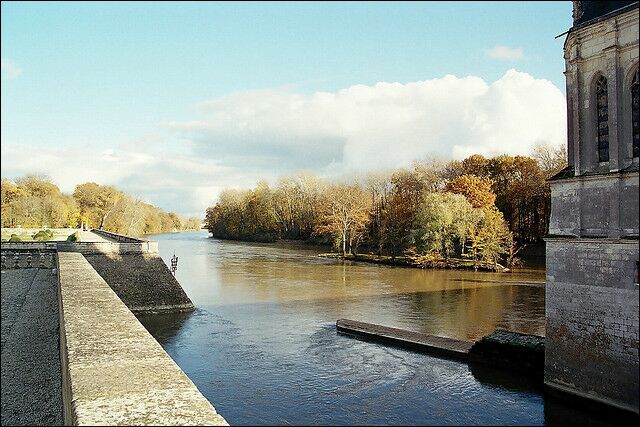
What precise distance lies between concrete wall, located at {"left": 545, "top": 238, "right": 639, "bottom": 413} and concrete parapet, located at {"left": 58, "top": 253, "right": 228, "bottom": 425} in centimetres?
775

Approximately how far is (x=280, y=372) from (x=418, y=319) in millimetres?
7507

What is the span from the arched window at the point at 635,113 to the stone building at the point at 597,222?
0.05 ft

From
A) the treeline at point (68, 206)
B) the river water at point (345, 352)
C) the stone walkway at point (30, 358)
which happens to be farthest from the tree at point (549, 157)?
the treeline at point (68, 206)

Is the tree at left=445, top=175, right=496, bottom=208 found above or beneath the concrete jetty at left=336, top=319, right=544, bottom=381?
above

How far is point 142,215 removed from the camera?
212ft

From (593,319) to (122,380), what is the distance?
28.0 ft

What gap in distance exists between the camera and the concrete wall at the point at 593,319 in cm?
924

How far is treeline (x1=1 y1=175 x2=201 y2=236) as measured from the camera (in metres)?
52.2

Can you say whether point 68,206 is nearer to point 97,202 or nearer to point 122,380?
point 97,202

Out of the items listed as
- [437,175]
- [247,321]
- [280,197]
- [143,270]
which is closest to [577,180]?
[247,321]

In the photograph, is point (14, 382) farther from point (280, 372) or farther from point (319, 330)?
point (319, 330)

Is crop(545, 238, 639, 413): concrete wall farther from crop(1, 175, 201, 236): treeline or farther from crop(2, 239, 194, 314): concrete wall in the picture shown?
crop(1, 175, 201, 236): treeline

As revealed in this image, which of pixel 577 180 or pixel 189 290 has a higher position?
pixel 577 180

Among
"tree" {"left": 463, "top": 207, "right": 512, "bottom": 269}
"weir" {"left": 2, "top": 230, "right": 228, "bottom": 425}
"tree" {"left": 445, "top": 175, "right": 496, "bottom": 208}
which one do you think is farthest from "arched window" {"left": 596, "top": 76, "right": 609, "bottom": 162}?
"tree" {"left": 445, "top": 175, "right": 496, "bottom": 208}
